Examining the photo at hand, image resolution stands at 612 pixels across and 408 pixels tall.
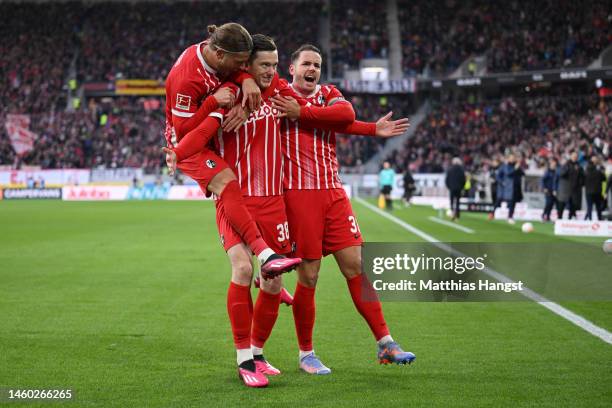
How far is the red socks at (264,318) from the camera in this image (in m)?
5.98

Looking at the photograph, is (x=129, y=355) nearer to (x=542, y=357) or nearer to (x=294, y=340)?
(x=294, y=340)

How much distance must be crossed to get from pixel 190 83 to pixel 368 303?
6.72 feet

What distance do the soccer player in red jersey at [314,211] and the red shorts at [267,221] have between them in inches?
7.8

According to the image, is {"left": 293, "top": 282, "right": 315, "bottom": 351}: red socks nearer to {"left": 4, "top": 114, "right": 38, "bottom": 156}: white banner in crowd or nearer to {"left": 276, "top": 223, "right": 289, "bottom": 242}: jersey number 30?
{"left": 276, "top": 223, "right": 289, "bottom": 242}: jersey number 30

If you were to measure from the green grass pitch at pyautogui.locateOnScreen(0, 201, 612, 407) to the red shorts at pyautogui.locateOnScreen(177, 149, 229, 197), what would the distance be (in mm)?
1362

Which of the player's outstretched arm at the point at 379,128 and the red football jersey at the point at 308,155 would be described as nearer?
the red football jersey at the point at 308,155

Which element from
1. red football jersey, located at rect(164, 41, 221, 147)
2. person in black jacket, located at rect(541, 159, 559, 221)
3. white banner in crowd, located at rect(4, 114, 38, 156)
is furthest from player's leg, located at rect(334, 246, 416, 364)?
white banner in crowd, located at rect(4, 114, 38, 156)

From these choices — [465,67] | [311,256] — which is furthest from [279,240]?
[465,67]

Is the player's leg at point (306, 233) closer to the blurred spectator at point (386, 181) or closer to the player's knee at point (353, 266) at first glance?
the player's knee at point (353, 266)

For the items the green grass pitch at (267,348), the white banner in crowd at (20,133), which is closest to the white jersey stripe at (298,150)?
the green grass pitch at (267,348)

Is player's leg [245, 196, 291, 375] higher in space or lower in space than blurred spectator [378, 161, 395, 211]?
higher

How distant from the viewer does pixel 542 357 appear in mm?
6199

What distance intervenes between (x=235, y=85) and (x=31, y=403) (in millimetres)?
2404

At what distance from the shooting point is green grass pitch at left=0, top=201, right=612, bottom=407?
16.7 ft
